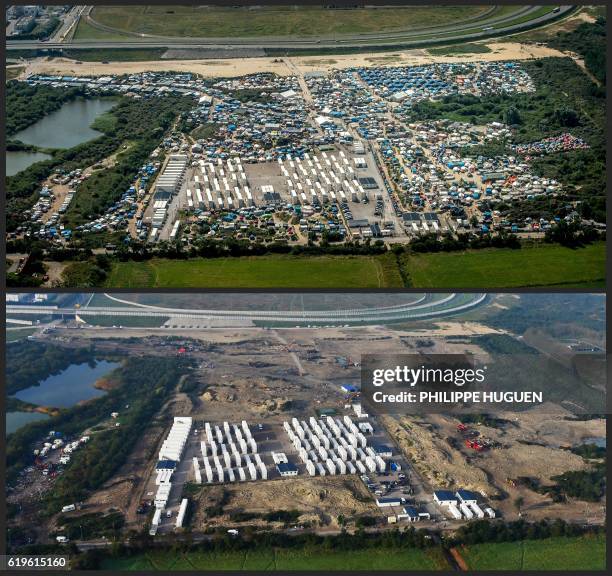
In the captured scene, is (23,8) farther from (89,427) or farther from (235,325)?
(89,427)

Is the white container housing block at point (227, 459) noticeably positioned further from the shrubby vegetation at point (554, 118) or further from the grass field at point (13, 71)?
the grass field at point (13, 71)

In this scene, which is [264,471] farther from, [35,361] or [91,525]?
[35,361]

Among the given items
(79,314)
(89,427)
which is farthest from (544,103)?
(89,427)

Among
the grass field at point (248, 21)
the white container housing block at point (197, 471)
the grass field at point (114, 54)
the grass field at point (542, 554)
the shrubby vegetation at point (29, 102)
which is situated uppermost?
the grass field at point (248, 21)

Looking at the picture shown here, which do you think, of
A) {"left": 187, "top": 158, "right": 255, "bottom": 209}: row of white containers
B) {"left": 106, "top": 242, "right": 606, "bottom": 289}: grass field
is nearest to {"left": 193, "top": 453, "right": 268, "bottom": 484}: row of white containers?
{"left": 106, "top": 242, "right": 606, "bottom": 289}: grass field

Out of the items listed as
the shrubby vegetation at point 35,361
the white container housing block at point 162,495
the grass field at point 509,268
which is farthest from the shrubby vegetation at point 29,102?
the white container housing block at point 162,495
